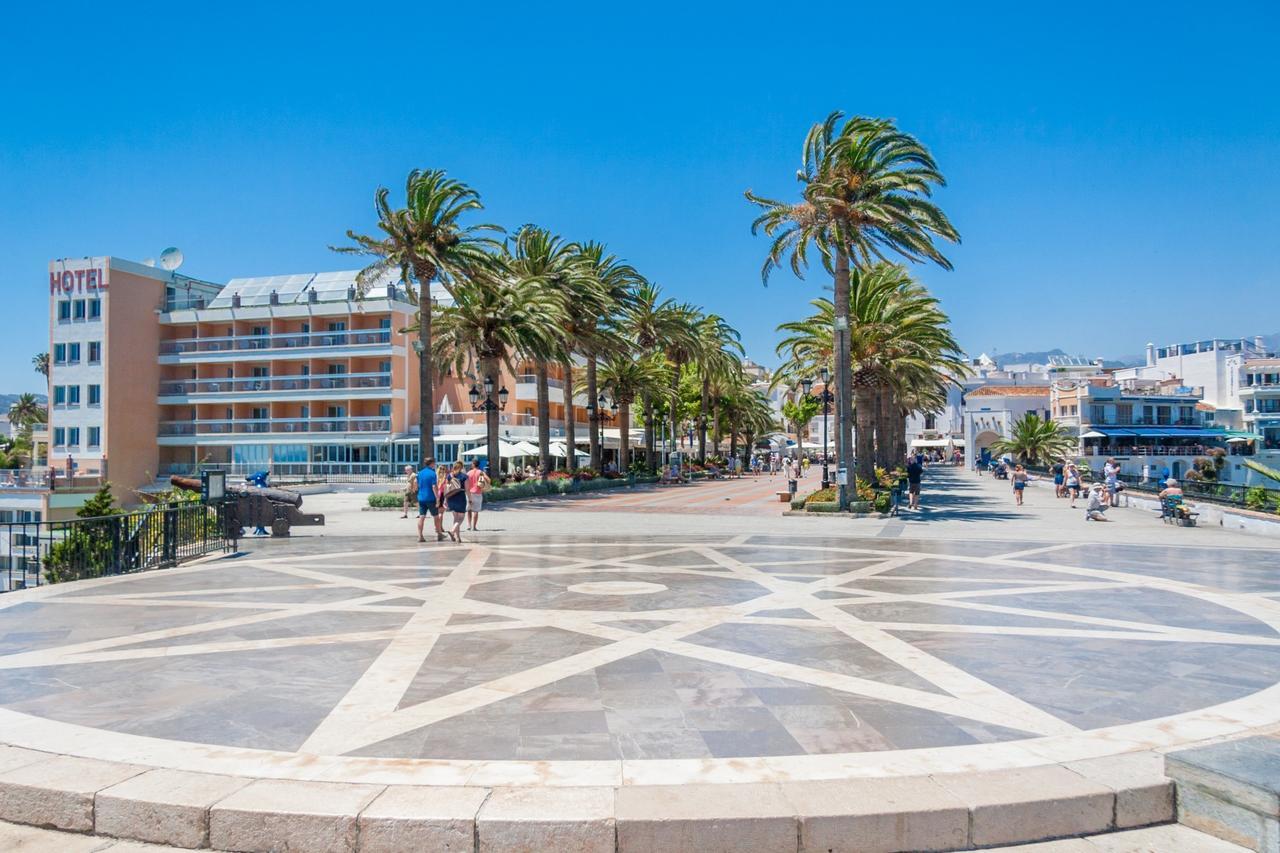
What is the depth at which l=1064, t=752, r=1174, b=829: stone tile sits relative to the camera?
441cm

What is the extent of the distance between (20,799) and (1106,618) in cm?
963

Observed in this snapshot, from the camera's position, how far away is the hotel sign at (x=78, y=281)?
5106 cm

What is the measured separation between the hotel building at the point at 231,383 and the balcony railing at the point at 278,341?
0.28 feet

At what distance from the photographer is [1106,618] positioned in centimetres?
936

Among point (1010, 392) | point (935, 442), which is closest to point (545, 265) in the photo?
point (935, 442)

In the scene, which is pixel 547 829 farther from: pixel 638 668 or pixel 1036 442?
pixel 1036 442

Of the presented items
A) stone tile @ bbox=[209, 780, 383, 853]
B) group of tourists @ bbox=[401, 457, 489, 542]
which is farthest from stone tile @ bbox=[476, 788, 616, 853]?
group of tourists @ bbox=[401, 457, 489, 542]

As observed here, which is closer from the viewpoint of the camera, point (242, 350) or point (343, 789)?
point (343, 789)

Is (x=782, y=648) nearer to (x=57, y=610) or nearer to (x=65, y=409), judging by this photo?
(x=57, y=610)

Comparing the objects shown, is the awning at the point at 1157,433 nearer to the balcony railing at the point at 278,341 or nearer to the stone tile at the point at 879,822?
the balcony railing at the point at 278,341

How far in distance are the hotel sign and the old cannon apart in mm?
37991

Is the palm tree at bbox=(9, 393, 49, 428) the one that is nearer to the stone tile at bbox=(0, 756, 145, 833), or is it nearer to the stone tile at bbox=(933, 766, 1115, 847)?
the stone tile at bbox=(0, 756, 145, 833)

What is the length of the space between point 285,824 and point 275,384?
52957 millimetres

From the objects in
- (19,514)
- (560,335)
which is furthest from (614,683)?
(19,514)
